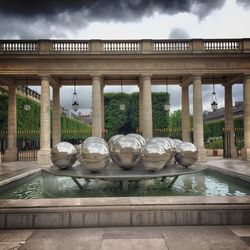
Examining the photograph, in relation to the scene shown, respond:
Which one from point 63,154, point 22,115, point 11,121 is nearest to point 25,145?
point 22,115

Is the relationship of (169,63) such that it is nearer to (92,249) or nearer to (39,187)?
(39,187)

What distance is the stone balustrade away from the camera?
2194cm

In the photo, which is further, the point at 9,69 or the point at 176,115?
the point at 176,115

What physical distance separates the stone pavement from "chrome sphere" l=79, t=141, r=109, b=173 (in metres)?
2.55

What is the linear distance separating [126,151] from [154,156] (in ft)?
2.75

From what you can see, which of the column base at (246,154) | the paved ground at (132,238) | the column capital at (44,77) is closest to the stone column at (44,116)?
A: the column capital at (44,77)

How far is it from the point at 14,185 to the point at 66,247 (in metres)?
6.61

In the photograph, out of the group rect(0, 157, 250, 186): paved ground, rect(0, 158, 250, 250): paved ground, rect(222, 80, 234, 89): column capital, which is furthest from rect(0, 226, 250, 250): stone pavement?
rect(222, 80, 234, 89): column capital

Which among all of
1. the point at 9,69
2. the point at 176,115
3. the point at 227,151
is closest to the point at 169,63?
the point at 227,151

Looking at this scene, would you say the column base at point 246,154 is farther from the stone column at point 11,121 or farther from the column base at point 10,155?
the stone column at point 11,121

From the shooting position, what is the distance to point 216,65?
22.1 metres

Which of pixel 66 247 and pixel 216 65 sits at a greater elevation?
pixel 216 65

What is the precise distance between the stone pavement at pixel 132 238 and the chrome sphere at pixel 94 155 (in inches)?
101

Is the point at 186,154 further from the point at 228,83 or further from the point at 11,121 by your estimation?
the point at 11,121
